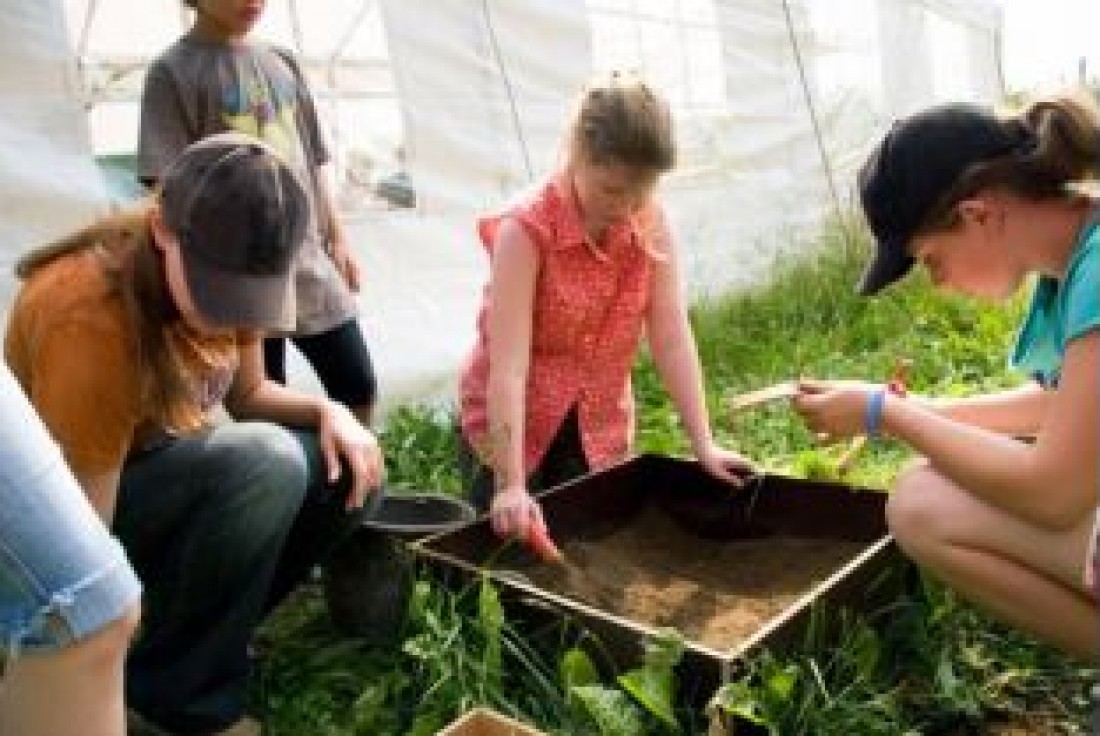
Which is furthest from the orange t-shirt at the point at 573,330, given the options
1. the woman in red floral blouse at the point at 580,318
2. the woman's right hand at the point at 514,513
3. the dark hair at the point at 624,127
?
the woman's right hand at the point at 514,513

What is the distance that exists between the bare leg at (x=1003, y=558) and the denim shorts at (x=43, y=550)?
1.31 metres

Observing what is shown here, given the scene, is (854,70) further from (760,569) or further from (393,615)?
(393,615)

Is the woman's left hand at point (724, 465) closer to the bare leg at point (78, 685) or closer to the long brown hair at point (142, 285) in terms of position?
the long brown hair at point (142, 285)

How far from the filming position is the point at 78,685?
1.29m

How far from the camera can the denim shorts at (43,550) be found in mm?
1174

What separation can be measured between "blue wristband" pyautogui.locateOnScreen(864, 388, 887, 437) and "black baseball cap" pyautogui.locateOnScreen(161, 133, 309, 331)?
94 cm

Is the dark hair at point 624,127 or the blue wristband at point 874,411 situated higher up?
the dark hair at point 624,127

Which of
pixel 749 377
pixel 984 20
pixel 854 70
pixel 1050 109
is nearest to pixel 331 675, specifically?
pixel 1050 109

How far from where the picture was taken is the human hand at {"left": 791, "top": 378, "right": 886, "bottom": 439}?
2057mm

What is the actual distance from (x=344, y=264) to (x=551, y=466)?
81 cm

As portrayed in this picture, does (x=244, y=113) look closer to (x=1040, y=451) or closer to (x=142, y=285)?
(x=142, y=285)

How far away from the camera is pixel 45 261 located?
192cm

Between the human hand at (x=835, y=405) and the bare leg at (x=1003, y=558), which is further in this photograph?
the human hand at (x=835, y=405)

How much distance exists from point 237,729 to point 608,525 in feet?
3.23
